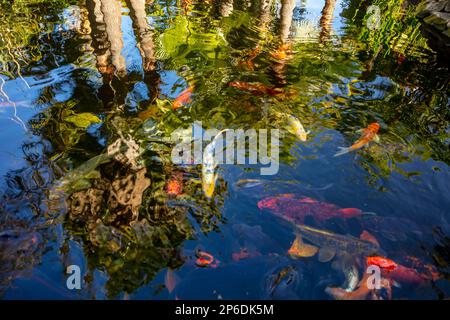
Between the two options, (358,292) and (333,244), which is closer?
(358,292)

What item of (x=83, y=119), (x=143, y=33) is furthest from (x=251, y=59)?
(x=83, y=119)

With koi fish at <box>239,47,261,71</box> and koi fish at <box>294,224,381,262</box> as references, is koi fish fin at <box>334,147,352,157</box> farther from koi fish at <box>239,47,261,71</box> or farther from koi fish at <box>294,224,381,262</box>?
koi fish at <box>239,47,261,71</box>

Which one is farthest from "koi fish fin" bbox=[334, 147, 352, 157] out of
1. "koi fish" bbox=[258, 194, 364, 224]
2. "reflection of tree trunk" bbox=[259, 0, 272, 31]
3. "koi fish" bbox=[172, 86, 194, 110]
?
"reflection of tree trunk" bbox=[259, 0, 272, 31]

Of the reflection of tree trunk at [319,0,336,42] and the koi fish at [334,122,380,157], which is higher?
the reflection of tree trunk at [319,0,336,42]

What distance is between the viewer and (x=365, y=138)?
151 inches

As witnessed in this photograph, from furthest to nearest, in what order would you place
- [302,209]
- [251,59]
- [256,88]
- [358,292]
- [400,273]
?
[251,59] < [256,88] < [302,209] < [400,273] < [358,292]

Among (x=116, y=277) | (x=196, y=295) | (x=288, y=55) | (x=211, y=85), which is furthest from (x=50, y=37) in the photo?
(x=196, y=295)

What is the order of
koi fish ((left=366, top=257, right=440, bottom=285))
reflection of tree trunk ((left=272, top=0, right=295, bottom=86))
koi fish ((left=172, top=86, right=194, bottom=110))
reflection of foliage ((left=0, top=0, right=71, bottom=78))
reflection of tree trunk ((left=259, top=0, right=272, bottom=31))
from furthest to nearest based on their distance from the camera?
reflection of tree trunk ((left=259, top=0, right=272, bottom=31)) → reflection of foliage ((left=0, top=0, right=71, bottom=78)) → reflection of tree trunk ((left=272, top=0, right=295, bottom=86)) → koi fish ((left=172, top=86, right=194, bottom=110)) → koi fish ((left=366, top=257, right=440, bottom=285))

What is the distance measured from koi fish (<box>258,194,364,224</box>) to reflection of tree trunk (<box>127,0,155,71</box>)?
3.56m

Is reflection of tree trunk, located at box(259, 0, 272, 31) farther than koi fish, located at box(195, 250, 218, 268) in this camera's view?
Yes

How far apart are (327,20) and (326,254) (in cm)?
732

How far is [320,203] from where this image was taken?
306 centimetres

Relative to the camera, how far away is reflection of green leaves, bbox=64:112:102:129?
4.02m

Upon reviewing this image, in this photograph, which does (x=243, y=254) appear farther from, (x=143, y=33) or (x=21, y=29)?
(x=21, y=29)
